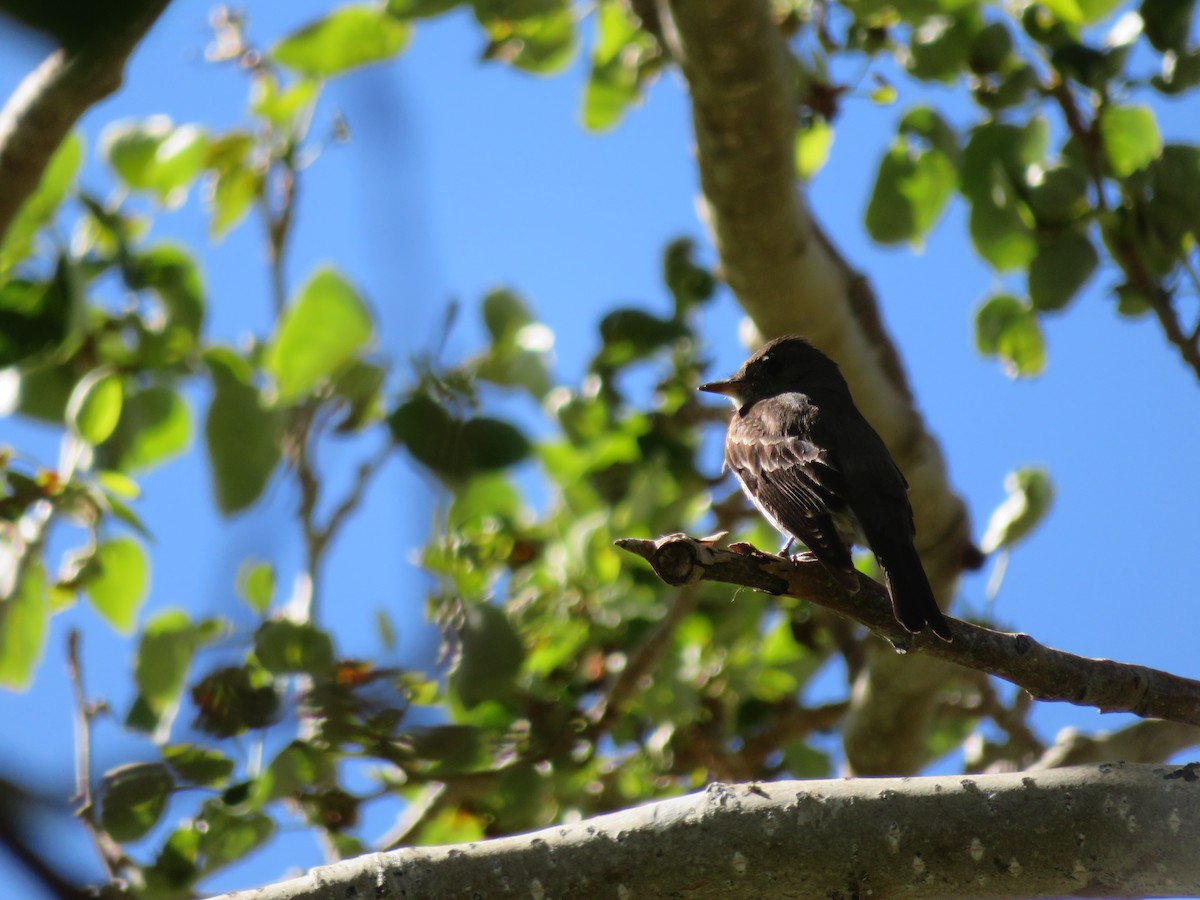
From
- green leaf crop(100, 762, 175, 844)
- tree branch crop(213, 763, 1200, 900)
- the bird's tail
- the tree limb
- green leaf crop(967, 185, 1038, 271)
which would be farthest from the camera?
green leaf crop(967, 185, 1038, 271)

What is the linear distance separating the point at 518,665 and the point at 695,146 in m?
1.75

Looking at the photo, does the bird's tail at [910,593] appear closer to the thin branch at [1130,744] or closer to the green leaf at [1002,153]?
the thin branch at [1130,744]

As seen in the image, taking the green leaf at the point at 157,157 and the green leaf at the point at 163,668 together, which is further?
the green leaf at the point at 157,157

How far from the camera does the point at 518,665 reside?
3.42 m

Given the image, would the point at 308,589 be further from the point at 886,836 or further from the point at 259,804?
the point at 886,836

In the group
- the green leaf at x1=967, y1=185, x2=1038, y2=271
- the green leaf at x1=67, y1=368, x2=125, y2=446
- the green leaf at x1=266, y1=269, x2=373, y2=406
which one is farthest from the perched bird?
the green leaf at x1=67, y1=368, x2=125, y2=446

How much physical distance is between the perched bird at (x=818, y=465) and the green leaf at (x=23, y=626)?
2.21 meters

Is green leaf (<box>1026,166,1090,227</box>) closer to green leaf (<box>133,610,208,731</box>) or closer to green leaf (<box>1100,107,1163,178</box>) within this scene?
green leaf (<box>1100,107,1163,178</box>)

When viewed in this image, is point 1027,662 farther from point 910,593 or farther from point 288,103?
point 288,103

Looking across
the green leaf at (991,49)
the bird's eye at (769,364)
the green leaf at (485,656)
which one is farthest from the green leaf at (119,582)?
the green leaf at (991,49)

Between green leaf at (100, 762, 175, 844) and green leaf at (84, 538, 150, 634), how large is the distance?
3.27 feet

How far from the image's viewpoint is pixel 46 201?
420 centimetres

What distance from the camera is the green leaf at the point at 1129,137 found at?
157 inches

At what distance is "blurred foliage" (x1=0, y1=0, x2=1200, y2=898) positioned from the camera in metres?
3.38
